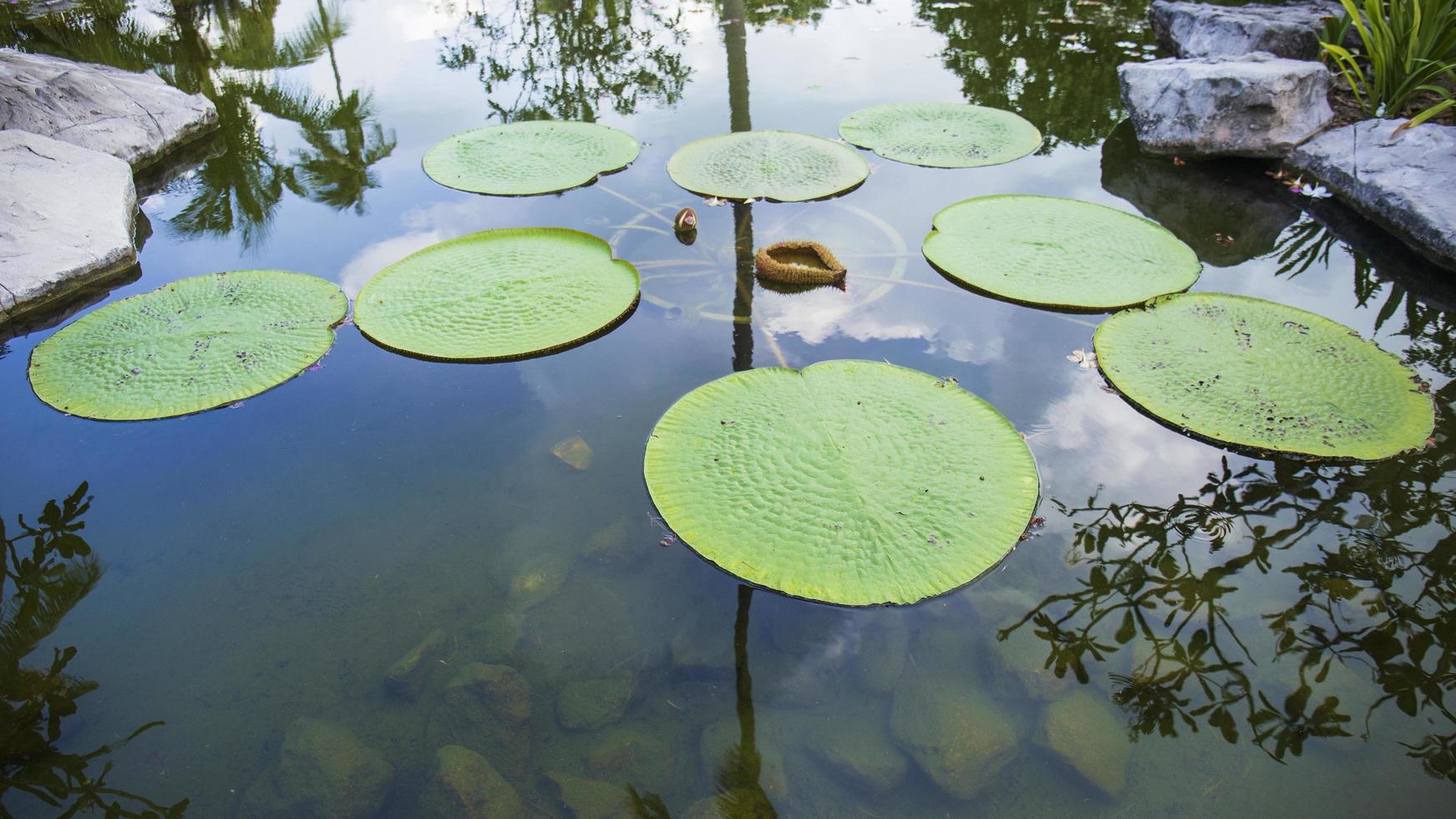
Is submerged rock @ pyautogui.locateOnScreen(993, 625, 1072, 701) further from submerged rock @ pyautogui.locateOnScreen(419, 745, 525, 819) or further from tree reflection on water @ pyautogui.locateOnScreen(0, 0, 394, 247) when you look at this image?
tree reflection on water @ pyautogui.locateOnScreen(0, 0, 394, 247)

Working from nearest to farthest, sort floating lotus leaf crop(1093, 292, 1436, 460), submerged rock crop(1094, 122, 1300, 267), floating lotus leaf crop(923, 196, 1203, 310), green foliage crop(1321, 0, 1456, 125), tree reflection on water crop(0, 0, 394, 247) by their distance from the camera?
floating lotus leaf crop(1093, 292, 1436, 460) → floating lotus leaf crop(923, 196, 1203, 310) → submerged rock crop(1094, 122, 1300, 267) → green foliage crop(1321, 0, 1456, 125) → tree reflection on water crop(0, 0, 394, 247)

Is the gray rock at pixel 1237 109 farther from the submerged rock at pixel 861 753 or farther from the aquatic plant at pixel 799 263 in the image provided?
the submerged rock at pixel 861 753

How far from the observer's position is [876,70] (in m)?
5.45

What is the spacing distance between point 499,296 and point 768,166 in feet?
5.30

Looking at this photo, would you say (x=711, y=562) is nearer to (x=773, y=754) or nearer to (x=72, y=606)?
(x=773, y=754)

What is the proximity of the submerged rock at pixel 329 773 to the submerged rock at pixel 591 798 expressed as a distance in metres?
0.36

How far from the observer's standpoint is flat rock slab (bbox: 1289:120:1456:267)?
3.15 metres

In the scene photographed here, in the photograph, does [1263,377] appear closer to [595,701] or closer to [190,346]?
[595,701]

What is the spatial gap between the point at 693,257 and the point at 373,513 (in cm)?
167

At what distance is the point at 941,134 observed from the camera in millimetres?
4332

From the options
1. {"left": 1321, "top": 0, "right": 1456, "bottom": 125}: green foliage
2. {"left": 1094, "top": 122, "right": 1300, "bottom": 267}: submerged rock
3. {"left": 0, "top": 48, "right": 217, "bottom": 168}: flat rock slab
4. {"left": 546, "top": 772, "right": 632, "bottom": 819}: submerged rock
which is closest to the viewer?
{"left": 546, "top": 772, "right": 632, "bottom": 819}: submerged rock

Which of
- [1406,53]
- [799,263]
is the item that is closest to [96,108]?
[799,263]

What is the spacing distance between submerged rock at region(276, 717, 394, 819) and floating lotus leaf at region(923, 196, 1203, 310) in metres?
2.46

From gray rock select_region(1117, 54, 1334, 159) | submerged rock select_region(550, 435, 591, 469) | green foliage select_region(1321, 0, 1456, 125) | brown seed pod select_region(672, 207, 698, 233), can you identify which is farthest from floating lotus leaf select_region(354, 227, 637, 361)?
green foliage select_region(1321, 0, 1456, 125)
